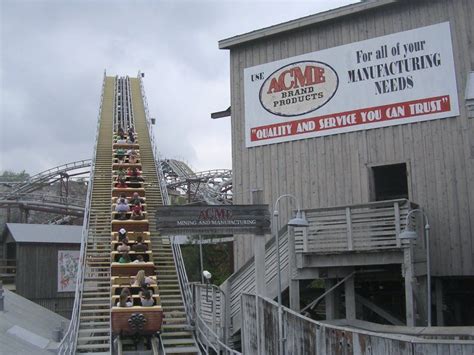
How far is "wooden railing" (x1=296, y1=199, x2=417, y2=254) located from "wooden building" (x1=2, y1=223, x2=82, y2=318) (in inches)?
844

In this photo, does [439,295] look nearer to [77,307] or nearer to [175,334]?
[175,334]

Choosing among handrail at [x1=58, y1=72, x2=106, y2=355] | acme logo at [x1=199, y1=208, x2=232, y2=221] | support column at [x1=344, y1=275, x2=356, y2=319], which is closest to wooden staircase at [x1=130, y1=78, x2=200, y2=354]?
acme logo at [x1=199, y1=208, x2=232, y2=221]

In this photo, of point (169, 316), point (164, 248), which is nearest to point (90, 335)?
point (169, 316)

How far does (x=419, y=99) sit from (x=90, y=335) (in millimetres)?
11325

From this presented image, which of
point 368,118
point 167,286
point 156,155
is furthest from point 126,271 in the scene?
point 156,155

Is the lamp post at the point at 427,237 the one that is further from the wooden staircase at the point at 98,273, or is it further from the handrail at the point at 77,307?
the handrail at the point at 77,307

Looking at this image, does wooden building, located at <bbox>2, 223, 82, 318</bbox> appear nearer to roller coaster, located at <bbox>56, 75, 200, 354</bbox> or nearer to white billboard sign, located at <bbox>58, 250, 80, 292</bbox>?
white billboard sign, located at <bbox>58, 250, 80, 292</bbox>

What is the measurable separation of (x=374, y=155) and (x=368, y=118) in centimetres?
115

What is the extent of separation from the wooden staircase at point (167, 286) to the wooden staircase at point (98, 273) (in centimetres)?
156

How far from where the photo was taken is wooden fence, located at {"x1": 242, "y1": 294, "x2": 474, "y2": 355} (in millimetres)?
6727

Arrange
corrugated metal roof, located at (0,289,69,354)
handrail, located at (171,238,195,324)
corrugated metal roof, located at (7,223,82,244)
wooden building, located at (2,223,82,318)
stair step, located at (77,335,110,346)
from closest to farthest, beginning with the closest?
stair step, located at (77,335,110,346), handrail, located at (171,238,195,324), corrugated metal roof, located at (0,289,69,354), wooden building, located at (2,223,82,318), corrugated metal roof, located at (7,223,82,244)

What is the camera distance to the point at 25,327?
2167cm

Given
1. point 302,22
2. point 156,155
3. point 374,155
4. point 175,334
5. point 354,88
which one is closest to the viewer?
point 175,334

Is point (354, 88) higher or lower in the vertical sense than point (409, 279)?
higher
